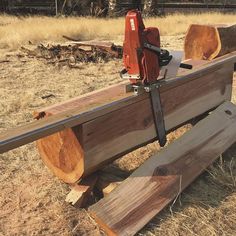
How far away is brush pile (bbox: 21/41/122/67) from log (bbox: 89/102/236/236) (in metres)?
4.66

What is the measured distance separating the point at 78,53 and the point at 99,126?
18.3ft

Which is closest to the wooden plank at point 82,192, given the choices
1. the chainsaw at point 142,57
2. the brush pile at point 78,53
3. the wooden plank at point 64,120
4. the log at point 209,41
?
the wooden plank at point 64,120

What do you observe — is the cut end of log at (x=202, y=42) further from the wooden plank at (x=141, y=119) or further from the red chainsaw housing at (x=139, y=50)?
the red chainsaw housing at (x=139, y=50)

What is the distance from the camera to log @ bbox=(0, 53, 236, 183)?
2.87 m

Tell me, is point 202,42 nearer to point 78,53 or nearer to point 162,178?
point 162,178

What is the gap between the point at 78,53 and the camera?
8.57 m

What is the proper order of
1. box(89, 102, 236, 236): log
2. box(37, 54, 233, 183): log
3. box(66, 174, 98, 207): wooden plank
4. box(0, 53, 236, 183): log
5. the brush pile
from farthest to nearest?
the brush pile
box(66, 174, 98, 207): wooden plank
box(37, 54, 233, 183): log
box(89, 102, 236, 236): log
box(0, 53, 236, 183): log

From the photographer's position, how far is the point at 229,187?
11.5 feet

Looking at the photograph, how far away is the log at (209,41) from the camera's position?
5152mm

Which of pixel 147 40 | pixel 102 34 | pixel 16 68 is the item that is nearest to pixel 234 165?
pixel 147 40

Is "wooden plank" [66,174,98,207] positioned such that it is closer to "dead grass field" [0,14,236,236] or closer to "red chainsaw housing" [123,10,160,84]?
"dead grass field" [0,14,236,236]

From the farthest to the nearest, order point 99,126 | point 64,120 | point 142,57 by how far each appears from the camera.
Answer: point 142,57 → point 99,126 → point 64,120

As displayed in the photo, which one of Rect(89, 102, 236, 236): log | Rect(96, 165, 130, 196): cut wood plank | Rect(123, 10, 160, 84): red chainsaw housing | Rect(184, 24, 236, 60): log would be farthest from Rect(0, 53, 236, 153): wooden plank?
Rect(184, 24, 236, 60): log

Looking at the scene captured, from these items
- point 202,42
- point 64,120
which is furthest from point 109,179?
point 202,42
